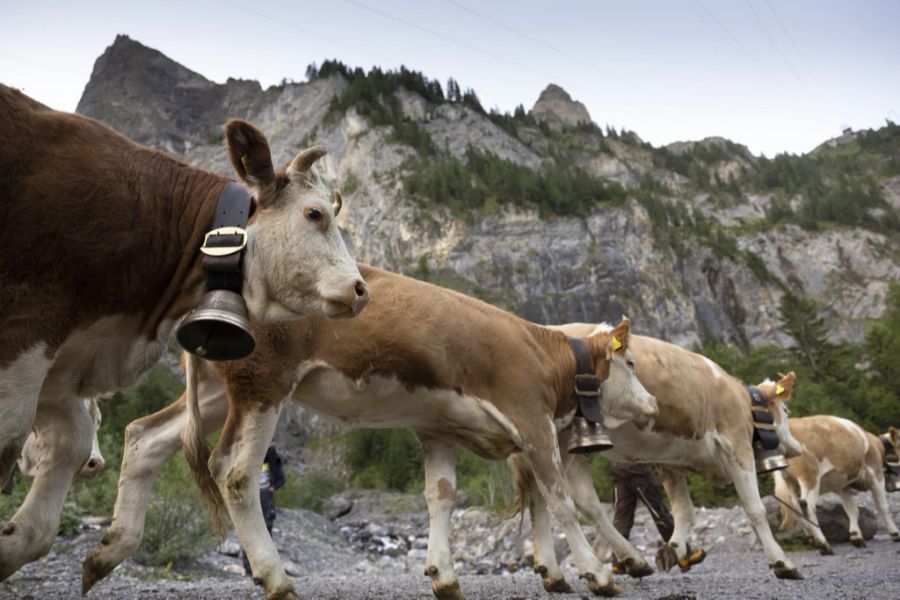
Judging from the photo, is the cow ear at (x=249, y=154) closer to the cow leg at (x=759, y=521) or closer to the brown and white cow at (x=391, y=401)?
the brown and white cow at (x=391, y=401)

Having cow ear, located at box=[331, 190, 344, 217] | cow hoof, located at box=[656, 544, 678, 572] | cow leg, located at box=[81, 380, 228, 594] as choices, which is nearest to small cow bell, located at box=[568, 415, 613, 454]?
cow hoof, located at box=[656, 544, 678, 572]

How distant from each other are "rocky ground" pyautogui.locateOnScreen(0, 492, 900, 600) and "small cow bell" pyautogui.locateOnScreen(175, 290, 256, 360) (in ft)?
10.1

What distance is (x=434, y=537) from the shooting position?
6.26 meters

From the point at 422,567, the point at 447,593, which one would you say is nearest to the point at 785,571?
the point at 447,593

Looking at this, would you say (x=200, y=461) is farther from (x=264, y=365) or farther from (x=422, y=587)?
(x=422, y=587)

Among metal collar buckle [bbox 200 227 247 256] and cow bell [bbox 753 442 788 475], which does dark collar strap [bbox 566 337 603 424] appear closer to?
cow bell [bbox 753 442 788 475]

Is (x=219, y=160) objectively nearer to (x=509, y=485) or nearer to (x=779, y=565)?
(x=509, y=485)

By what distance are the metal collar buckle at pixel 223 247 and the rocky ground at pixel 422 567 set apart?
11.4 feet

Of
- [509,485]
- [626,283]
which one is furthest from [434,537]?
[626,283]

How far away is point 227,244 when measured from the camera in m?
3.48

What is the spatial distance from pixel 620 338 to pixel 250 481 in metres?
4.31

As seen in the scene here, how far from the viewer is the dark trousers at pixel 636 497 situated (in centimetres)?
977

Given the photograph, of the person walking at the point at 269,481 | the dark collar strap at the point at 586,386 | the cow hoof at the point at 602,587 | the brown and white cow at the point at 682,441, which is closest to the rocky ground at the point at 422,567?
the cow hoof at the point at 602,587

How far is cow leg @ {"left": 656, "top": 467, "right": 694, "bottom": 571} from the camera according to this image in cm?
877
